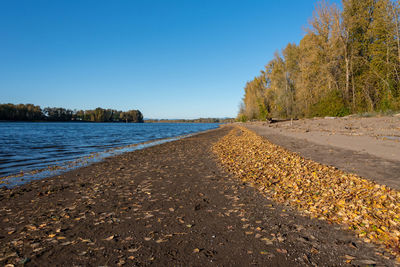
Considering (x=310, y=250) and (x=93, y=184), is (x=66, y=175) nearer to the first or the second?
(x=93, y=184)

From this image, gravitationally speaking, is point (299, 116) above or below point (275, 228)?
above

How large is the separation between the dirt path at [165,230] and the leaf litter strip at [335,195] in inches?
22.4

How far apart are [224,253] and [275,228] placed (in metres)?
1.90

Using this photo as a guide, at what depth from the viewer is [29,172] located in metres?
13.2

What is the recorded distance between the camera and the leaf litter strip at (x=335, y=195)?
5.32 meters

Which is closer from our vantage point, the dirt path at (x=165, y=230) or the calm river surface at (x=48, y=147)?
the dirt path at (x=165, y=230)

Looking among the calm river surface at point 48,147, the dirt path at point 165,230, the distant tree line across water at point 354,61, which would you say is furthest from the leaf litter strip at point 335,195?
the distant tree line across water at point 354,61

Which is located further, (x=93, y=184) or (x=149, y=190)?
(x=93, y=184)

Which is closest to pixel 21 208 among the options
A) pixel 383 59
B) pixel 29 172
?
pixel 29 172

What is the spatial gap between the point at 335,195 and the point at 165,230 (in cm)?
633

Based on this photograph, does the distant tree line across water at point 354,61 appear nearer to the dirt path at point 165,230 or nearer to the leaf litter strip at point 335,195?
the leaf litter strip at point 335,195

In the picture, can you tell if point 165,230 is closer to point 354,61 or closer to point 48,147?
point 48,147

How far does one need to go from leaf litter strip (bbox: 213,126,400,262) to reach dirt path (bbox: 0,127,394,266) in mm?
569

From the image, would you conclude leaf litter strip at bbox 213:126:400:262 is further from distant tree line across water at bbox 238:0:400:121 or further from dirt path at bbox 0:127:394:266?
distant tree line across water at bbox 238:0:400:121
